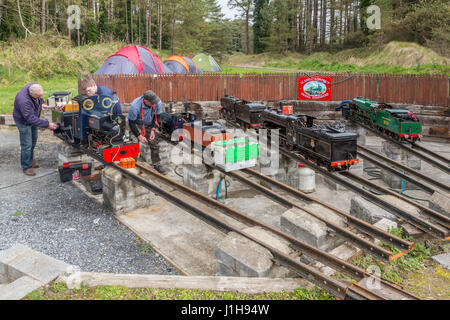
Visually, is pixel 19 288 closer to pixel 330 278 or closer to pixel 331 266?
pixel 330 278

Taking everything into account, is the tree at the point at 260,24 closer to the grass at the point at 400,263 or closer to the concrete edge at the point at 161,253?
the concrete edge at the point at 161,253

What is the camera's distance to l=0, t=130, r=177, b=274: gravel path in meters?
5.85

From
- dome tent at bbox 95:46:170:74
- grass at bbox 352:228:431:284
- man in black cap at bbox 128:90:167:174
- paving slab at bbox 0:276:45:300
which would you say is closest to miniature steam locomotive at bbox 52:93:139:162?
man in black cap at bbox 128:90:167:174

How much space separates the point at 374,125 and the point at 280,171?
16.0 feet

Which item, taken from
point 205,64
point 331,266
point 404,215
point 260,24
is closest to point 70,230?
point 331,266

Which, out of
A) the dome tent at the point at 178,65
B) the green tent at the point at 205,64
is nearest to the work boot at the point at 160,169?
the dome tent at the point at 178,65

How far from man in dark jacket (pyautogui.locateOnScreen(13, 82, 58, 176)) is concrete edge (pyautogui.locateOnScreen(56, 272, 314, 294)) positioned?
17.6 ft

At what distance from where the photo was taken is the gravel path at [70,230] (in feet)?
19.2

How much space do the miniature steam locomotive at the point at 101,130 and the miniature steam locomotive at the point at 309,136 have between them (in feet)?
12.1

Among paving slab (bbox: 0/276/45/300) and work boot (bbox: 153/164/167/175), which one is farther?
work boot (bbox: 153/164/167/175)

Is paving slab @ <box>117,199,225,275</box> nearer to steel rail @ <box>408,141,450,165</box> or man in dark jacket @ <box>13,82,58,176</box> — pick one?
man in dark jacket @ <box>13,82,58,176</box>
